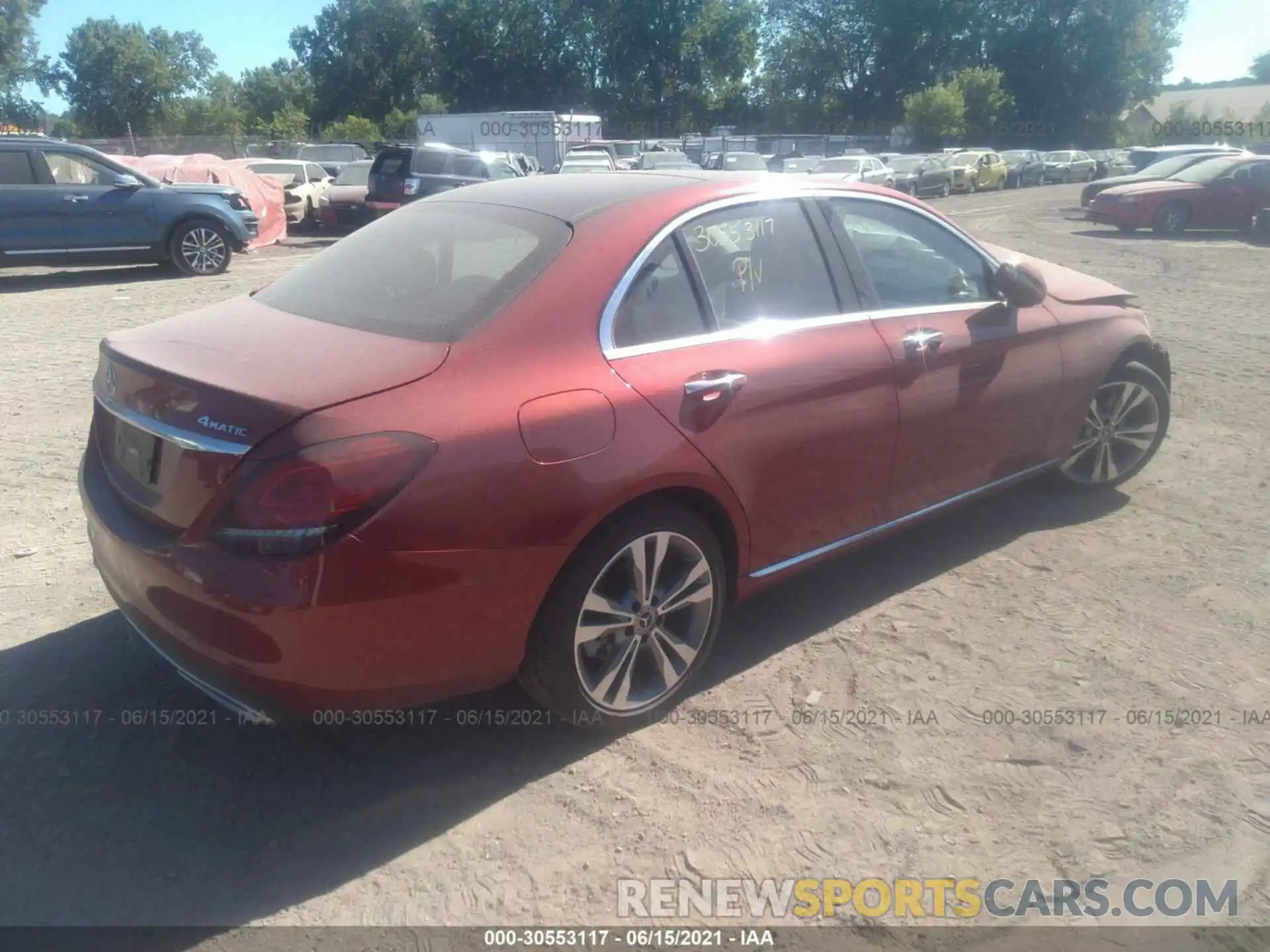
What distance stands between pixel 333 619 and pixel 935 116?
189 feet

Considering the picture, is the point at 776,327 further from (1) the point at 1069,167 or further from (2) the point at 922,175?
(1) the point at 1069,167

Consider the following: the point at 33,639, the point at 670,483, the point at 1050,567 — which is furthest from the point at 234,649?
the point at 1050,567

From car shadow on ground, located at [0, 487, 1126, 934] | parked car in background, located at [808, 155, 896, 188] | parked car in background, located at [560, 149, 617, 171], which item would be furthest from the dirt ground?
parked car in background, located at [808, 155, 896, 188]

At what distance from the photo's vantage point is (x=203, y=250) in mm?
12984

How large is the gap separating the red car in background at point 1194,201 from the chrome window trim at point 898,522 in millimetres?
16827

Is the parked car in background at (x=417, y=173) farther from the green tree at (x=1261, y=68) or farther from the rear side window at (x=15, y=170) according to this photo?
the green tree at (x=1261, y=68)

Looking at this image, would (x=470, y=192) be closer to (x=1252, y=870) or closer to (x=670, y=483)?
(x=670, y=483)

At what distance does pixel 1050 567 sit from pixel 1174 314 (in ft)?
24.2

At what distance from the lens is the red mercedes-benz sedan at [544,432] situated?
258cm

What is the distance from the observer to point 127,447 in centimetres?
298

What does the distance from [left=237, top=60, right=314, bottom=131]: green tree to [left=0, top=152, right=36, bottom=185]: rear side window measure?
58087 millimetres

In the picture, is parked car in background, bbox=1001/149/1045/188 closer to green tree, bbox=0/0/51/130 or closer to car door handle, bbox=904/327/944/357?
car door handle, bbox=904/327/944/357

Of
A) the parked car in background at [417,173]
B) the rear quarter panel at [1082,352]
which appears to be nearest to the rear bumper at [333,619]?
the rear quarter panel at [1082,352]

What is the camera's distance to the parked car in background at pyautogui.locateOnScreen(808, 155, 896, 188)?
27438mm
